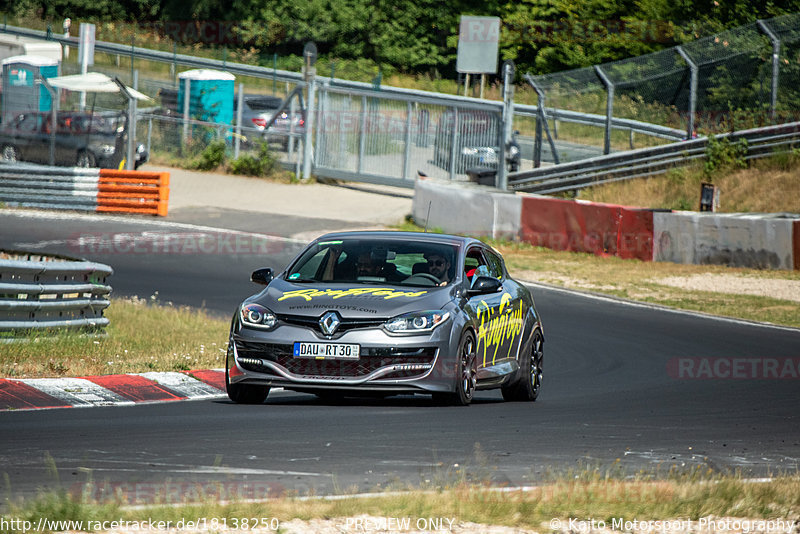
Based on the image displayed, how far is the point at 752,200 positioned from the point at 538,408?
18609mm

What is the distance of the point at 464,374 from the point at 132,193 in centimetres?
2034

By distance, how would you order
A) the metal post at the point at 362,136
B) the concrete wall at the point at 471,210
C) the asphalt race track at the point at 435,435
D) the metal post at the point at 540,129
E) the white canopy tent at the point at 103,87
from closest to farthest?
1. the asphalt race track at the point at 435,435
2. the concrete wall at the point at 471,210
3. the metal post at the point at 540,129
4. the white canopy tent at the point at 103,87
5. the metal post at the point at 362,136

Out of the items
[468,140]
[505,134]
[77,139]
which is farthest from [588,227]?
[77,139]

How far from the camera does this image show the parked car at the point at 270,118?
35.3m

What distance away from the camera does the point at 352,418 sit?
9250mm

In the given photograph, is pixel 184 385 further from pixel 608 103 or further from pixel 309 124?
pixel 309 124

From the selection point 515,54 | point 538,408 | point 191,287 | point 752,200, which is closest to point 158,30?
point 515,54

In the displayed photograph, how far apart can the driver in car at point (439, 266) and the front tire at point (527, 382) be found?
1242mm

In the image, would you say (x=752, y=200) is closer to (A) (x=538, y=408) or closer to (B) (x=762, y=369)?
(B) (x=762, y=369)

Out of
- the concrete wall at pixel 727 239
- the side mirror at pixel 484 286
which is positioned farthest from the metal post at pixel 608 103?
the side mirror at pixel 484 286

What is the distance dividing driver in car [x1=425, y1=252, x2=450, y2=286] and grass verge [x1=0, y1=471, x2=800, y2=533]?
3511 millimetres

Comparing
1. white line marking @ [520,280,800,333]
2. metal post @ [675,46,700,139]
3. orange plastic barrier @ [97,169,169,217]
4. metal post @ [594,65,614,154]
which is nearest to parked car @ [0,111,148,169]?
orange plastic barrier @ [97,169,169,217]

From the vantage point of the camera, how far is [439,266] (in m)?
10.5

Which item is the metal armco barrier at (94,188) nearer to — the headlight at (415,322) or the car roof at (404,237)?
the car roof at (404,237)
